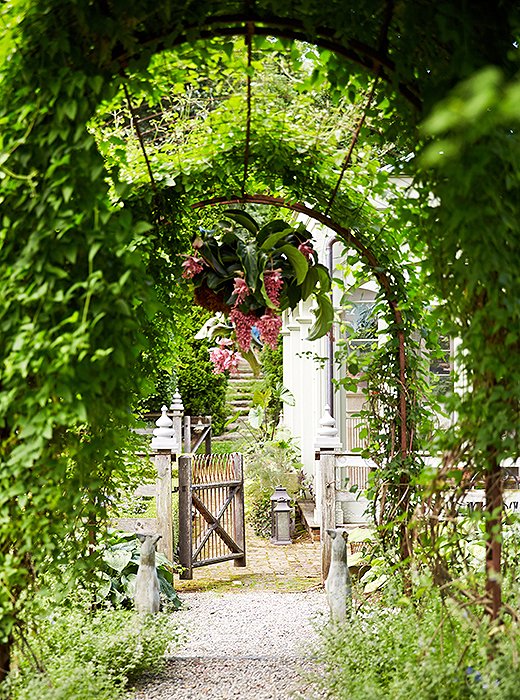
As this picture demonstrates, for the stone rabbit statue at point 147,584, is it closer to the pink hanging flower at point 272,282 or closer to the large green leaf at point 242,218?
the pink hanging flower at point 272,282

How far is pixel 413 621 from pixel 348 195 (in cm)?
211

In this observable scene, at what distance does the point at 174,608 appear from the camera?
6.32m

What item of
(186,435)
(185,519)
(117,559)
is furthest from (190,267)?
(186,435)

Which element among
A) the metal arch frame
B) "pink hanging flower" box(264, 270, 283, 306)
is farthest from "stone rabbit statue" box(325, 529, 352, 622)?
the metal arch frame

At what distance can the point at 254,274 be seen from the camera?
4598mm

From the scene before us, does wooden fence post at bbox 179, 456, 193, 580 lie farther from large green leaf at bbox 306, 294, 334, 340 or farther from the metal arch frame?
the metal arch frame

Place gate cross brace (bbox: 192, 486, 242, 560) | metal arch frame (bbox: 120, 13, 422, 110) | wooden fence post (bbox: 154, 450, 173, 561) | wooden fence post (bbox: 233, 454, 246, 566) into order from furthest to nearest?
wooden fence post (bbox: 233, 454, 246, 566) < gate cross brace (bbox: 192, 486, 242, 560) < wooden fence post (bbox: 154, 450, 173, 561) < metal arch frame (bbox: 120, 13, 422, 110)

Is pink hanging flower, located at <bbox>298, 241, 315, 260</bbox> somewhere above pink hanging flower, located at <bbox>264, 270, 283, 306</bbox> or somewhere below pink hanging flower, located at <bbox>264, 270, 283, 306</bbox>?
above

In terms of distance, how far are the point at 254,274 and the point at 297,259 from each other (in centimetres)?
→ 29

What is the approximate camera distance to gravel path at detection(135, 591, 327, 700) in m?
3.93

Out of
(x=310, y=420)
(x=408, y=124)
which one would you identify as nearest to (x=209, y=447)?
(x=310, y=420)

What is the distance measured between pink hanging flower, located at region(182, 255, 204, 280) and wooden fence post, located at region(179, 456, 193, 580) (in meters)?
3.30

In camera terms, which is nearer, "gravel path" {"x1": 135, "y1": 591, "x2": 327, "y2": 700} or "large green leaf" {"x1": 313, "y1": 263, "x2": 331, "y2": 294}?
"gravel path" {"x1": 135, "y1": 591, "x2": 327, "y2": 700}

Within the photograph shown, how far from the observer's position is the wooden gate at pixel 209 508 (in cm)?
754
